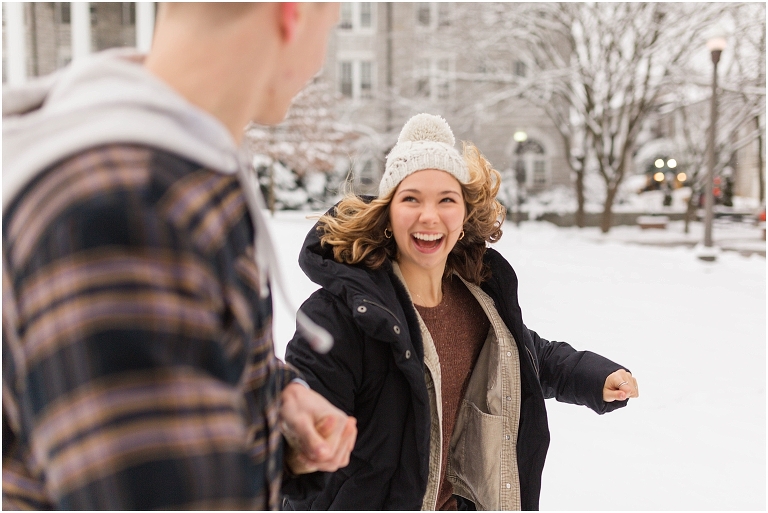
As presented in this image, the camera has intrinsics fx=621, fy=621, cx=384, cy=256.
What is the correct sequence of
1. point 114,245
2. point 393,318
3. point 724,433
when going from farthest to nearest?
point 724,433, point 393,318, point 114,245

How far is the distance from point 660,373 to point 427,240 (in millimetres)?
4874

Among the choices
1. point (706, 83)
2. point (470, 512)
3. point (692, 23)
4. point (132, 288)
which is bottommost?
point (470, 512)

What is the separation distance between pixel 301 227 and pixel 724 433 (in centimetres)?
1341

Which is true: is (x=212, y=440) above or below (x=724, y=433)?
above

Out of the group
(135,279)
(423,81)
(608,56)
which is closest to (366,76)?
(423,81)

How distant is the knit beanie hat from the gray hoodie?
160 centimetres

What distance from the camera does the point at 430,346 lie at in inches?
A: 91.2

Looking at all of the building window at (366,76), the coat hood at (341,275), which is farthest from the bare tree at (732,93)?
the coat hood at (341,275)

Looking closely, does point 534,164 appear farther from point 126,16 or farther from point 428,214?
point 428,214

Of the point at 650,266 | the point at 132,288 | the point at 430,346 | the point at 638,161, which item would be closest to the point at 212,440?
the point at 132,288

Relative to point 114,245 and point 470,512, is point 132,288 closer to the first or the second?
point 114,245

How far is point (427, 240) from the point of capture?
2.44m

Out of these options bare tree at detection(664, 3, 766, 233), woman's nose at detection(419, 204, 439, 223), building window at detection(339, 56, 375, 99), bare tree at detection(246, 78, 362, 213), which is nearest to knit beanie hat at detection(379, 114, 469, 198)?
woman's nose at detection(419, 204, 439, 223)

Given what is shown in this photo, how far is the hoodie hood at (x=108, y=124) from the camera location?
723 millimetres
